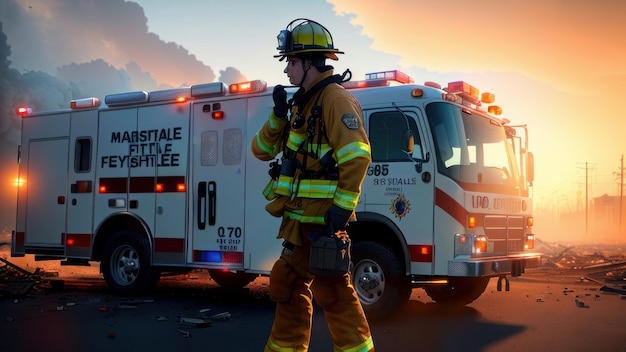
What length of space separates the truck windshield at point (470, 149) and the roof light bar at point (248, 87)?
237 centimetres

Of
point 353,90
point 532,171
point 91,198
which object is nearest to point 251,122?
point 353,90

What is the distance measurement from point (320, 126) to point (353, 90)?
4.20 metres

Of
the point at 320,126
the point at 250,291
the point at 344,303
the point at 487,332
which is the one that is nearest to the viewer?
the point at 344,303

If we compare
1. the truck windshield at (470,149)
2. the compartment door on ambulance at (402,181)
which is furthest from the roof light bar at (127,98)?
the truck windshield at (470,149)

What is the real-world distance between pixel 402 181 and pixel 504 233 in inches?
58.8

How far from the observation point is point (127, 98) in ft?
31.9

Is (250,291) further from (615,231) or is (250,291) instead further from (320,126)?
(615,231)

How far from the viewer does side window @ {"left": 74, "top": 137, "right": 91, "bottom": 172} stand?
10.0m

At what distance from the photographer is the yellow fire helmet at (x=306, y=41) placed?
395 centimetres

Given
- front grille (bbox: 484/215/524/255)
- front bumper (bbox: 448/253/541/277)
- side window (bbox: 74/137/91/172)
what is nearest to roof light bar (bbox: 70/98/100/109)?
side window (bbox: 74/137/91/172)

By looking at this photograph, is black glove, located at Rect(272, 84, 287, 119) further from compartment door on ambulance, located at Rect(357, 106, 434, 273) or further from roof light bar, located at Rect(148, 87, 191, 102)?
roof light bar, located at Rect(148, 87, 191, 102)

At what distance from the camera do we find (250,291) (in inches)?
408

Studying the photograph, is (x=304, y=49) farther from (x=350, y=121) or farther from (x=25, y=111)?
(x=25, y=111)

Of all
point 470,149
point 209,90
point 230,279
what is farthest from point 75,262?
point 470,149
